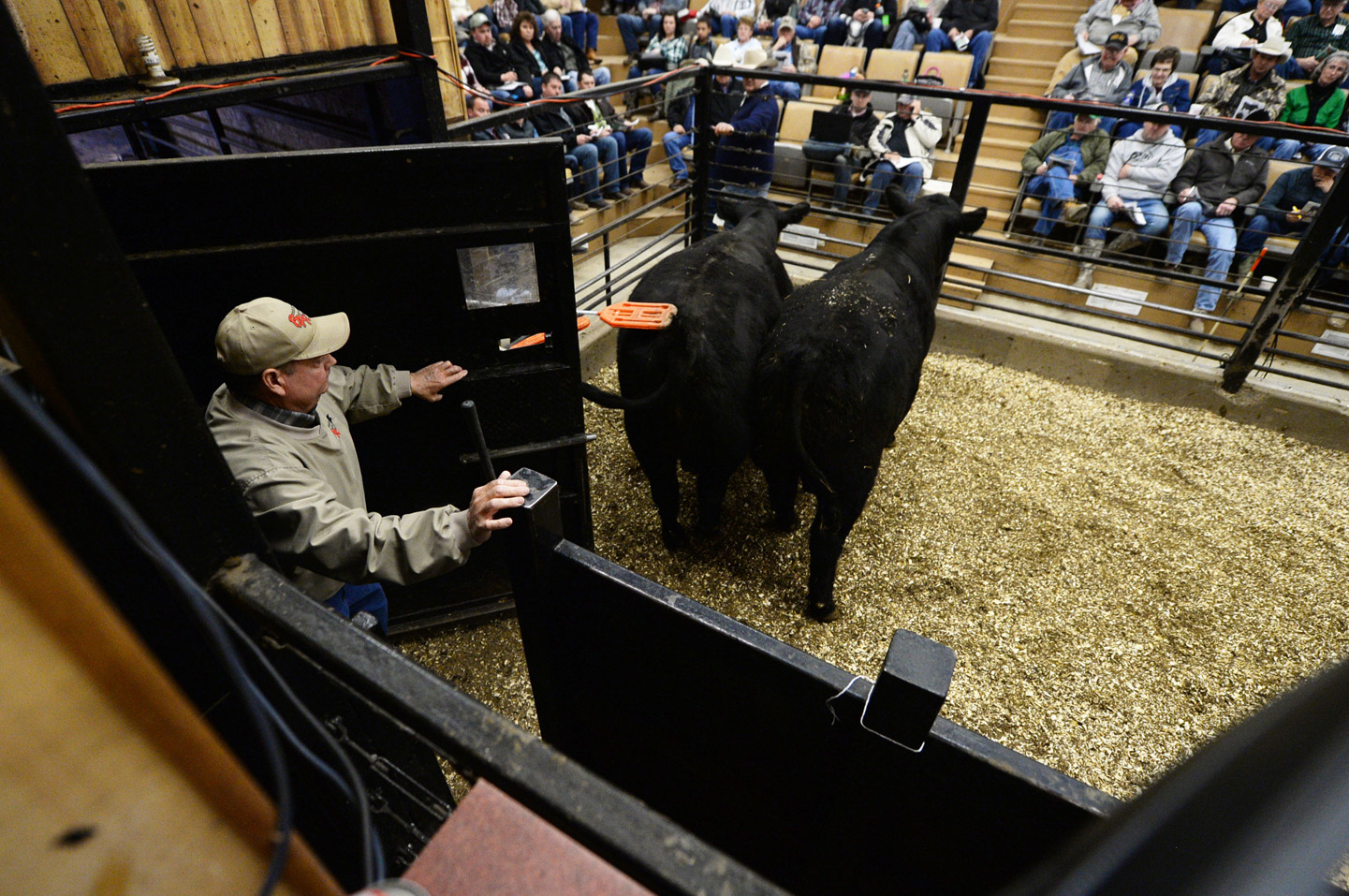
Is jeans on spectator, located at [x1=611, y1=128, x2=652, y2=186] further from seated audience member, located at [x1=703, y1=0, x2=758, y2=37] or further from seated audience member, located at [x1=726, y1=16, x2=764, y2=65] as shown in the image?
seated audience member, located at [x1=703, y1=0, x2=758, y2=37]

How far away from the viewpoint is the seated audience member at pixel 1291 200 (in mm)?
4629

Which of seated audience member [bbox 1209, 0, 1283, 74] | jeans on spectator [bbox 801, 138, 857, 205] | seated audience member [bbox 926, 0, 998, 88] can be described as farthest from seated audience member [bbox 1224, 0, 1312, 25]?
jeans on spectator [bbox 801, 138, 857, 205]

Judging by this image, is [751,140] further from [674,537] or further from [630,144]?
[674,537]

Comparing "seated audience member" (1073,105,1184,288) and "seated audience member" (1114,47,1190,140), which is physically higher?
"seated audience member" (1114,47,1190,140)

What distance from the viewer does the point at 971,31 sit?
26.5 feet

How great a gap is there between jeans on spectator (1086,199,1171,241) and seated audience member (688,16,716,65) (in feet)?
16.4

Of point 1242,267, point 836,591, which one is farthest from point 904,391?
point 1242,267

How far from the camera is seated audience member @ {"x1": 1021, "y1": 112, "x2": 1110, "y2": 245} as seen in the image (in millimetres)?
5598

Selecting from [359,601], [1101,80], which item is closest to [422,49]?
[359,601]

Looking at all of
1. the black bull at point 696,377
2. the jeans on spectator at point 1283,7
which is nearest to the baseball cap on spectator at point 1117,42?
the jeans on spectator at point 1283,7

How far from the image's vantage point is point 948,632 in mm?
2629

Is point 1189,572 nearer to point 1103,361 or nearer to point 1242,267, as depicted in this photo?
point 1103,361

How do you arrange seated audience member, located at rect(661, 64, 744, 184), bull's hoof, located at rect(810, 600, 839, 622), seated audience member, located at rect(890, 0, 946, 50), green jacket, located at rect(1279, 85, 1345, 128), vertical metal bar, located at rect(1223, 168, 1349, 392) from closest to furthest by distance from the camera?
bull's hoof, located at rect(810, 600, 839, 622)
vertical metal bar, located at rect(1223, 168, 1349, 392)
green jacket, located at rect(1279, 85, 1345, 128)
seated audience member, located at rect(661, 64, 744, 184)
seated audience member, located at rect(890, 0, 946, 50)

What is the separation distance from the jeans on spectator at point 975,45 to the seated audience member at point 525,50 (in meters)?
4.95
